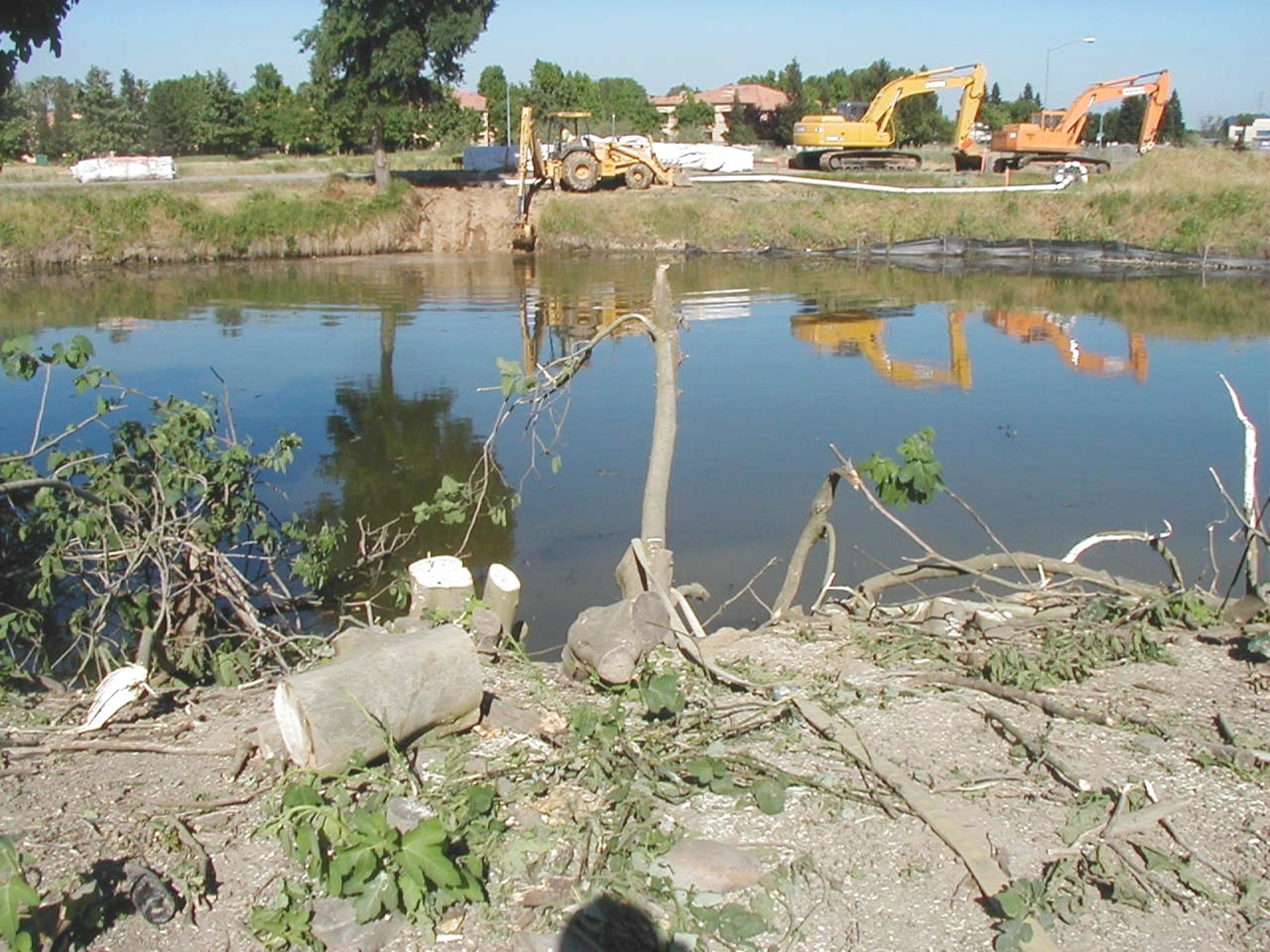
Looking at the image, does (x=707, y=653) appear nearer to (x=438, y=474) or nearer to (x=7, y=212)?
(x=438, y=474)

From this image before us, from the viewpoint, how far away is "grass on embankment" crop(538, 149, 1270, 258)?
112 ft

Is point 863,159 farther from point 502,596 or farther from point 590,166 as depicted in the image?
point 502,596

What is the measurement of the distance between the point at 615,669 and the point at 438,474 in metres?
7.43

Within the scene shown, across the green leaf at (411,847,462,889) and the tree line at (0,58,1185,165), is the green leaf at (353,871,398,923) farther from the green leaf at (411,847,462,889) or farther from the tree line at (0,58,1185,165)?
the tree line at (0,58,1185,165)

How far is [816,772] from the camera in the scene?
5.15 m

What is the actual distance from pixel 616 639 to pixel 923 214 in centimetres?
3135

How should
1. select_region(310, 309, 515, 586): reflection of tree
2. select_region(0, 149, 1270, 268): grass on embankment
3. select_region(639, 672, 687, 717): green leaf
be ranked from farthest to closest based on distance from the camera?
select_region(0, 149, 1270, 268): grass on embankment, select_region(310, 309, 515, 586): reflection of tree, select_region(639, 672, 687, 717): green leaf

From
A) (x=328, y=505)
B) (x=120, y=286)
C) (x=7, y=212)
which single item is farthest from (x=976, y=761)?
(x=7, y=212)

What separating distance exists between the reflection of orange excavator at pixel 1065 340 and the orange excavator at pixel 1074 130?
14.0m

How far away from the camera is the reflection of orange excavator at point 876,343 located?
1897 centimetres

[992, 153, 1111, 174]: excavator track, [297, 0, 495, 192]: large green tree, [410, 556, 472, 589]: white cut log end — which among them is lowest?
[410, 556, 472, 589]: white cut log end

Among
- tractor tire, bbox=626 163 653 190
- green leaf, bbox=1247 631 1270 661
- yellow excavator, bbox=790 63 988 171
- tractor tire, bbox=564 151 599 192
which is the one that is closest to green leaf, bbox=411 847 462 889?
green leaf, bbox=1247 631 1270 661

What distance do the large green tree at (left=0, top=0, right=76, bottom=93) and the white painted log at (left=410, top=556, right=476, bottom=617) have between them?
418 cm

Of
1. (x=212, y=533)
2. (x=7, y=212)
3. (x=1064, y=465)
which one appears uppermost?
(x=7, y=212)
